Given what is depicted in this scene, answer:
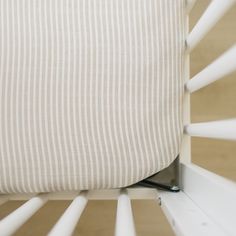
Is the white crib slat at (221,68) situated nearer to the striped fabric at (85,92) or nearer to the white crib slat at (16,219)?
the striped fabric at (85,92)

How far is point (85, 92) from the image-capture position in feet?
2.44

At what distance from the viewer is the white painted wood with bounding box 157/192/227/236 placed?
0.53 meters

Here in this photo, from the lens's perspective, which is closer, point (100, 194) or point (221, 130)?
point (221, 130)

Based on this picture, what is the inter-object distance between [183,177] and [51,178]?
0.90ft

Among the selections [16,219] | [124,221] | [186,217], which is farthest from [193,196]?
[16,219]

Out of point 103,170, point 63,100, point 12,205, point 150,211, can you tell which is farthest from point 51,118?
point 150,211

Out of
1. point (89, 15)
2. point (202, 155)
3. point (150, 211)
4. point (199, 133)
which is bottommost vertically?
point (150, 211)

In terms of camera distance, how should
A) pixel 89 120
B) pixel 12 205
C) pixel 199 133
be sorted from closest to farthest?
pixel 199 133, pixel 89 120, pixel 12 205

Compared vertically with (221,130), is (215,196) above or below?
below

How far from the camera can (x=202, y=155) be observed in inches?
44.9

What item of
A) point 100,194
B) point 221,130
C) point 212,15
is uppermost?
point 212,15

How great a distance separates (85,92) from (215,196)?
1.07ft

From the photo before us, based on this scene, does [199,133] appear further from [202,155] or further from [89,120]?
[202,155]

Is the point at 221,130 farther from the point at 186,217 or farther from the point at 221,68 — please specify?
the point at 186,217
